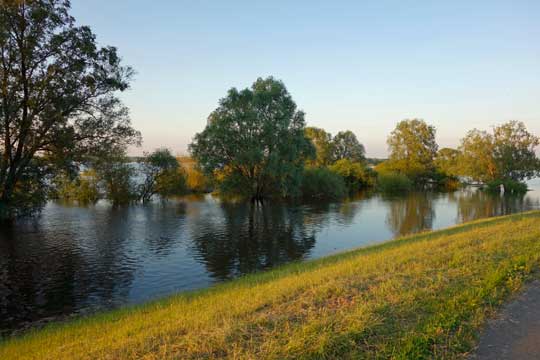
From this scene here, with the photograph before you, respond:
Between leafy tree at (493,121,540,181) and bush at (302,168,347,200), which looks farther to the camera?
leafy tree at (493,121,540,181)

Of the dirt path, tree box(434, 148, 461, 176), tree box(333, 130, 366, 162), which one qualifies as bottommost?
the dirt path

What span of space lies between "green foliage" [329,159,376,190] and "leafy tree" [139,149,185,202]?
33389 mm

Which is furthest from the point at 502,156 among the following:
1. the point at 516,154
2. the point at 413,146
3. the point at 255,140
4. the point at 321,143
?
the point at 255,140

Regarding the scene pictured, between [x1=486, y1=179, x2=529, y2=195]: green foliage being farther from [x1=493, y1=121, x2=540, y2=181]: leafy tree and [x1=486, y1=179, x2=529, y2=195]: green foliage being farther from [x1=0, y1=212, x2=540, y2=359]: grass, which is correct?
[x1=0, y1=212, x2=540, y2=359]: grass

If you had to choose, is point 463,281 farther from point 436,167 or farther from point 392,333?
point 436,167

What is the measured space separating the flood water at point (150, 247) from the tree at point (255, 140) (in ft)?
24.8

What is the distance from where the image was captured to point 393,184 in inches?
2562

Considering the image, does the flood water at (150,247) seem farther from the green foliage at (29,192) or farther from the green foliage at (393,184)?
the green foliage at (393,184)

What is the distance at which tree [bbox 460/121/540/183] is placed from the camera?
6681 centimetres

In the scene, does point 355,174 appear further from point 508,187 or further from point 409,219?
point 409,219

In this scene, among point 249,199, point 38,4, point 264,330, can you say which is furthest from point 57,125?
point 249,199

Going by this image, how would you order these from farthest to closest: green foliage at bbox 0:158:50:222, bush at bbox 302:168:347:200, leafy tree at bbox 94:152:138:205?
bush at bbox 302:168:347:200 < leafy tree at bbox 94:152:138:205 < green foliage at bbox 0:158:50:222

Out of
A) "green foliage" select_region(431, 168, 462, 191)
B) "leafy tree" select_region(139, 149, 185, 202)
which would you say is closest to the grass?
"leafy tree" select_region(139, 149, 185, 202)

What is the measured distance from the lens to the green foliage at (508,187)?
6212cm
